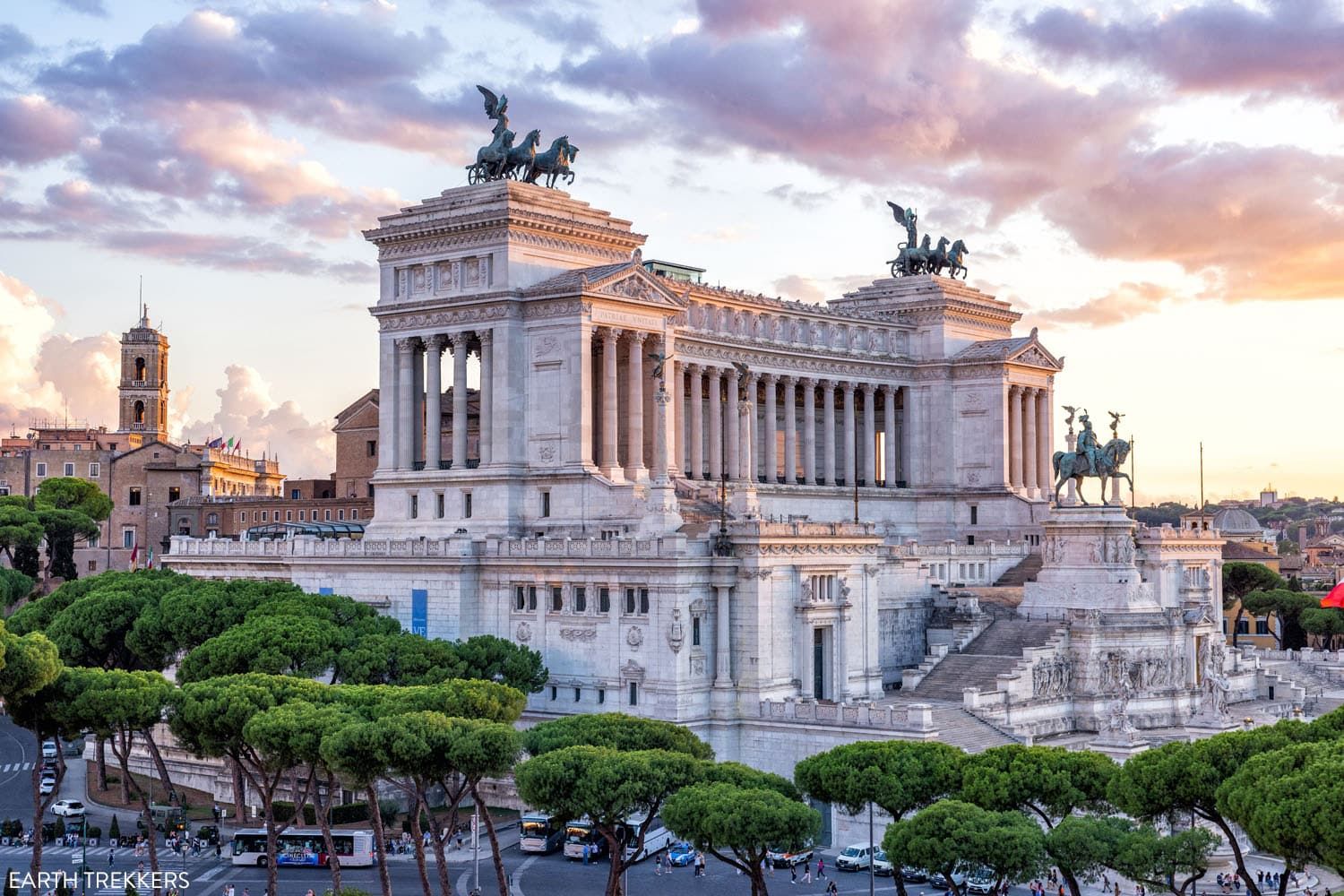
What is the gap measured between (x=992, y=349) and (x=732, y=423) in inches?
1122

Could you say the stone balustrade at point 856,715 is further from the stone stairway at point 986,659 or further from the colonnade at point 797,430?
the colonnade at point 797,430

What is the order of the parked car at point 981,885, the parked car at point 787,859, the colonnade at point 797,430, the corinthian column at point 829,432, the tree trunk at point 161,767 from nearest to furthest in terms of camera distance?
the parked car at point 981,885 < the parked car at point 787,859 < the tree trunk at point 161,767 < the colonnade at point 797,430 < the corinthian column at point 829,432

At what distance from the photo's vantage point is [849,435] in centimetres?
15850

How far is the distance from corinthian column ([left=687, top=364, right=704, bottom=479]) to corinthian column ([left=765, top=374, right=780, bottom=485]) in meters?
7.67

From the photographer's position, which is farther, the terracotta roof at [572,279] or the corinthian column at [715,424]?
the corinthian column at [715,424]

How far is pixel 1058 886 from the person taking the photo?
280 ft

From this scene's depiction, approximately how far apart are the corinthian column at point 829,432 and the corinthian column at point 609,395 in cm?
3692

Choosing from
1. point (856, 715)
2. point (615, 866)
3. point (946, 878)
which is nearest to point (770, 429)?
point (856, 715)

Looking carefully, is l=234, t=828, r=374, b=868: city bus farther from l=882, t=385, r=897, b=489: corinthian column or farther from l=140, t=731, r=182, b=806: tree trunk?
l=882, t=385, r=897, b=489: corinthian column

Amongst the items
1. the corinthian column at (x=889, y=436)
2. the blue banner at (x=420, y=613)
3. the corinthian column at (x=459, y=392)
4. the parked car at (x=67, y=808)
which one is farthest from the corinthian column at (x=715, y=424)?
the parked car at (x=67, y=808)

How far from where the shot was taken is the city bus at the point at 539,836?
94188 mm

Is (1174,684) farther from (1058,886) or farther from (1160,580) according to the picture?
(1058,886)

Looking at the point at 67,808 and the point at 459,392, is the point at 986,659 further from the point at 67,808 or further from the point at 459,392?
the point at 67,808

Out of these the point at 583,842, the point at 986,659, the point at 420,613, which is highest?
the point at 420,613
